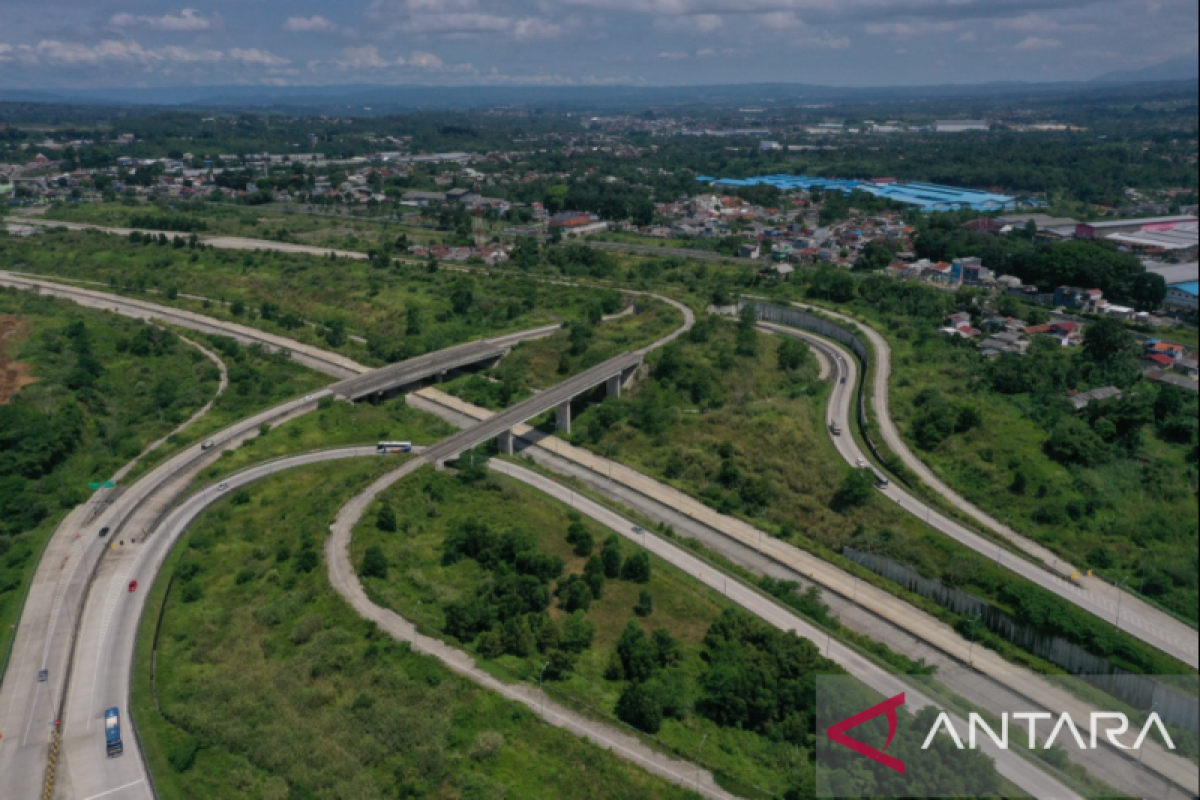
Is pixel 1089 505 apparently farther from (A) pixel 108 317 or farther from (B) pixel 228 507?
(A) pixel 108 317

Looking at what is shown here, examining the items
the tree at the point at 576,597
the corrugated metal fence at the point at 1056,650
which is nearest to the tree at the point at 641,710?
the tree at the point at 576,597

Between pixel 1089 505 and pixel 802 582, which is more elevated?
pixel 1089 505

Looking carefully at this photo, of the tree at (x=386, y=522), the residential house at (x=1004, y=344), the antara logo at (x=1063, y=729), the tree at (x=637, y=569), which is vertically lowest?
the antara logo at (x=1063, y=729)

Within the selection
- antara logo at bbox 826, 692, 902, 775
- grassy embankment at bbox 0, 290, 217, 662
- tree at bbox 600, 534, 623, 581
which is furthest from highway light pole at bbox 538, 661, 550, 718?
grassy embankment at bbox 0, 290, 217, 662

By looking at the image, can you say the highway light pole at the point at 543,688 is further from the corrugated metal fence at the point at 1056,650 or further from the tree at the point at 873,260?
the tree at the point at 873,260

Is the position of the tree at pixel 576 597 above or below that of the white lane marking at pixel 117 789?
above

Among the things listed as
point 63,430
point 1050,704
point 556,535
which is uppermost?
point 63,430

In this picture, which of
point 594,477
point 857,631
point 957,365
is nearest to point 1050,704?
point 857,631
